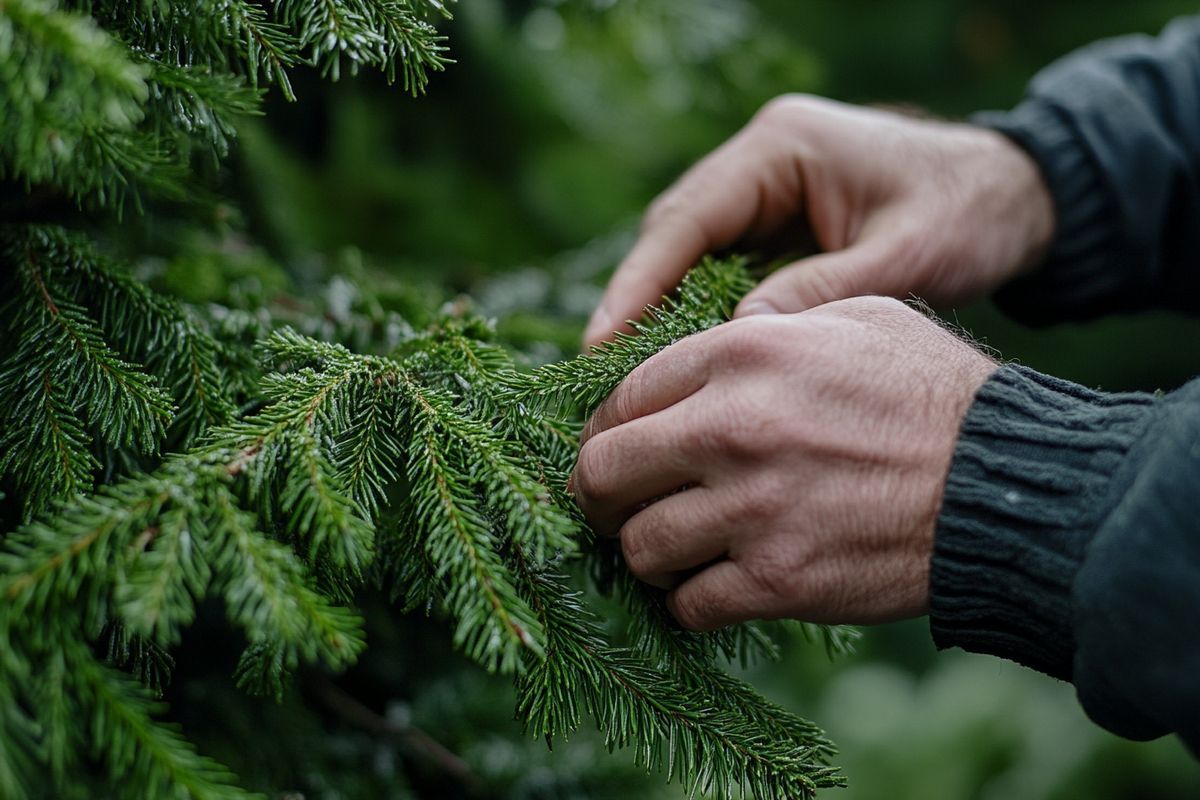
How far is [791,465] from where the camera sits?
894 millimetres

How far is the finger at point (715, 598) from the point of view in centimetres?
92

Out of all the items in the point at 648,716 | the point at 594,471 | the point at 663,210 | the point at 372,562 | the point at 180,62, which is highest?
the point at 180,62

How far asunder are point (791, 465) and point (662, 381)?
0.17m

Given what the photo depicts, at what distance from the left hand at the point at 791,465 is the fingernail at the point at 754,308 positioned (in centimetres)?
20

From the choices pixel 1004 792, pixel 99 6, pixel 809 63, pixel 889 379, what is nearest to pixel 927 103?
pixel 809 63

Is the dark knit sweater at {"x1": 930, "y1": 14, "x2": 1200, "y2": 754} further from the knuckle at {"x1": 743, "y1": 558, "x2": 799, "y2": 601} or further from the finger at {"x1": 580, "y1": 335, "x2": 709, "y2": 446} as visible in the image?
the finger at {"x1": 580, "y1": 335, "x2": 709, "y2": 446}

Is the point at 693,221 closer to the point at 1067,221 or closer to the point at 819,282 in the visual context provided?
the point at 819,282

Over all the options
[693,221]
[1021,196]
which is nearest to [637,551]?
[693,221]

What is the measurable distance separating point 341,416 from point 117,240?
2.60ft

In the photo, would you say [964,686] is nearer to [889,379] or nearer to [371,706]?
[371,706]

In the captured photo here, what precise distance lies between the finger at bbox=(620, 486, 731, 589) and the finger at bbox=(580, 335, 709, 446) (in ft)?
0.36

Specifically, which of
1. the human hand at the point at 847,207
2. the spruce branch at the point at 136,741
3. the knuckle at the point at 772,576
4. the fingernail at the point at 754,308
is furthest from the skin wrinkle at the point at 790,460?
the spruce branch at the point at 136,741

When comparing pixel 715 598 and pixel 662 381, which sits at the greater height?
pixel 662 381

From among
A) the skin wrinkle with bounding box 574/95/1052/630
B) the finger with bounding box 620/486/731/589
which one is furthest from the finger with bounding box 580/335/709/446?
the finger with bounding box 620/486/731/589
